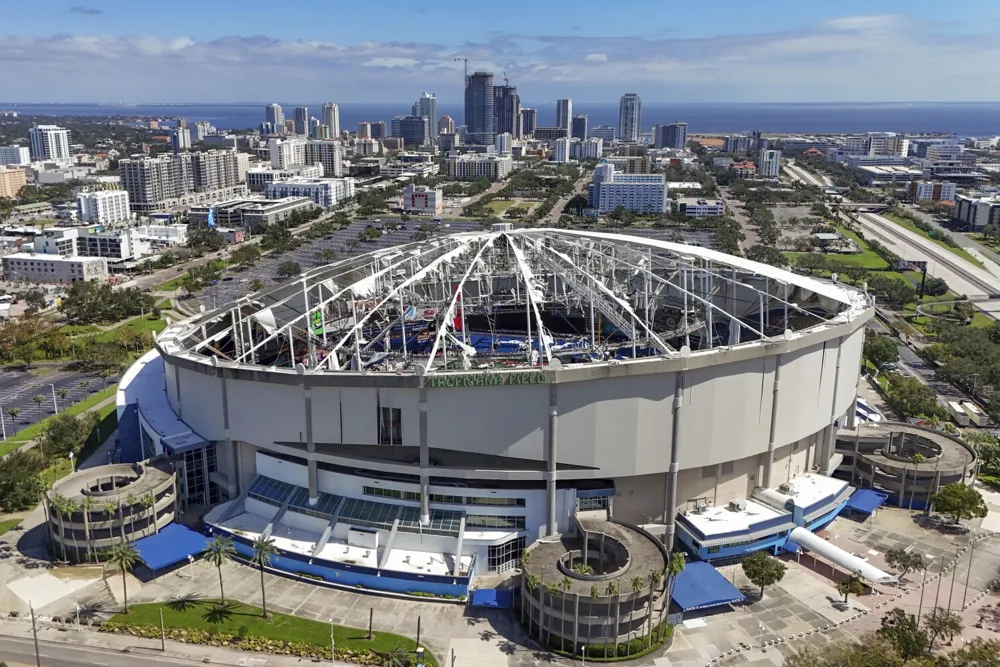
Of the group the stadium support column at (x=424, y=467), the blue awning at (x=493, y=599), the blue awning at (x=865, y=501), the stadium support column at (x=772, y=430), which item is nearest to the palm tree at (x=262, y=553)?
the stadium support column at (x=424, y=467)

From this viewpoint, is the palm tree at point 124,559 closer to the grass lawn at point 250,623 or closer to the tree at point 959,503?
the grass lawn at point 250,623

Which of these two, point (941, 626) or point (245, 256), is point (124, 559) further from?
point (245, 256)

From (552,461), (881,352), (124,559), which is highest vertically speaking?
(552,461)

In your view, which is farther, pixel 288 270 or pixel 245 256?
pixel 245 256

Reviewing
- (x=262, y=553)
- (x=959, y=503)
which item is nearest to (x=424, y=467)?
(x=262, y=553)

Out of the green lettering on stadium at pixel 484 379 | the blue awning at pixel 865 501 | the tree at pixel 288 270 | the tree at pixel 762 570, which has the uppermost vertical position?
the green lettering on stadium at pixel 484 379

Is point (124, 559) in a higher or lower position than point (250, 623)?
higher

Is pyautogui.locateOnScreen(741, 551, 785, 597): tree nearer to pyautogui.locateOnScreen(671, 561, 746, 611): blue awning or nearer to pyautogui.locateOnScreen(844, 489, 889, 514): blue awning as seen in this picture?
pyautogui.locateOnScreen(671, 561, 746, 611): blue awning

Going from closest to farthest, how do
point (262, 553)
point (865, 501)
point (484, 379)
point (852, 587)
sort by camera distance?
point (262, 553) < point (852, 587) < point (484, 379) < point (865, 501)
